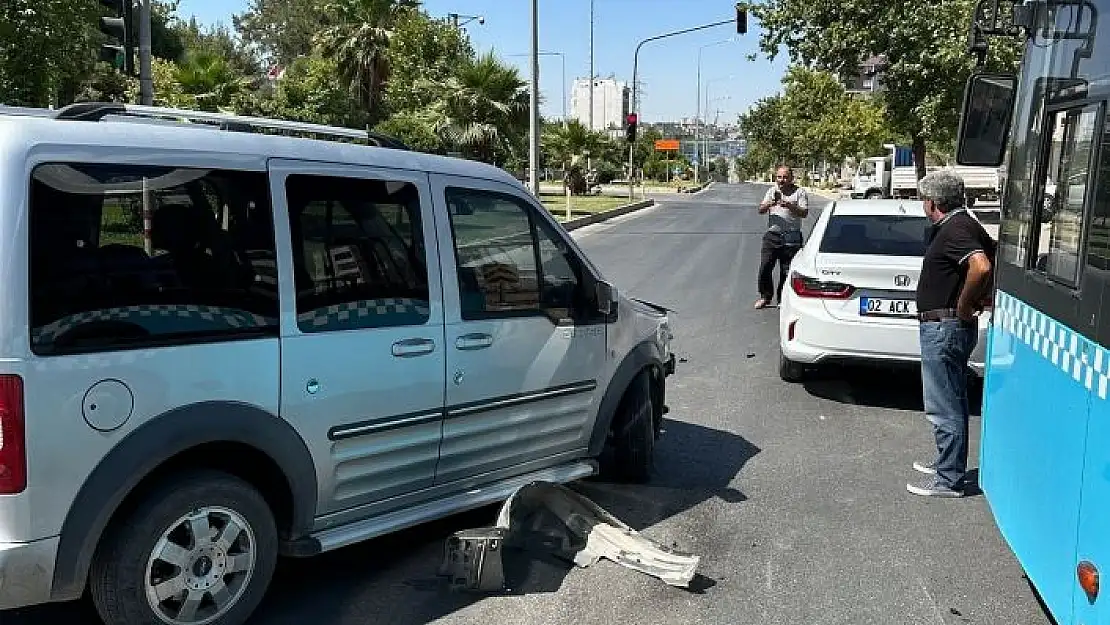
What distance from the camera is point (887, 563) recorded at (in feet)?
15.5

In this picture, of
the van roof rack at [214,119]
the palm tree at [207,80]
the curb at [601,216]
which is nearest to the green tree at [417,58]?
the curb at [601,216]

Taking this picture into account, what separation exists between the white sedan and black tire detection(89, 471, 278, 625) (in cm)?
526

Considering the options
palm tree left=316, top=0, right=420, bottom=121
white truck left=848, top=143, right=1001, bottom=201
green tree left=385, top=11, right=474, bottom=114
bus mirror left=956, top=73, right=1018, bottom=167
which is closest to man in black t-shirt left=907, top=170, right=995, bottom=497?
bus mirror left=956, top=73, right=1018, bottom=167

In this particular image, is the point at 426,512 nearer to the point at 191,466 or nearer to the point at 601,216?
the point at 191,466

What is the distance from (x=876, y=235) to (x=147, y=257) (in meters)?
6.62

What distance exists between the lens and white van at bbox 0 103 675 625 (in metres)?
3.20

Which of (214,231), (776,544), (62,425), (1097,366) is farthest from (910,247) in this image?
(62,425)

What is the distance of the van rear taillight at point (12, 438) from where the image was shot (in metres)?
3.06

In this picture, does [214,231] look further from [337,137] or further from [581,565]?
[581,565]

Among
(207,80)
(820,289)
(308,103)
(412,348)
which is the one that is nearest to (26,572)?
(412,348)

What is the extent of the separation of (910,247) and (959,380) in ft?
10.1

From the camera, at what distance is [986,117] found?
4.88 meters

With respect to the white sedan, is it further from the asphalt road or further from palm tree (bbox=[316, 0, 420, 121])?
palm tree (bbox=[316, 0, 420, 121])

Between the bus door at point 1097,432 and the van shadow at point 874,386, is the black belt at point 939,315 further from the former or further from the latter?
the bus door at point 1097,432
